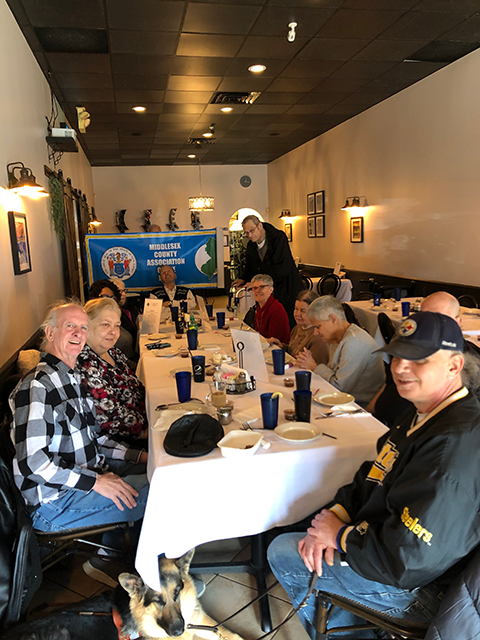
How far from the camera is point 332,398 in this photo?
2.08 metres

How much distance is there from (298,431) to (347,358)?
0.87 metres

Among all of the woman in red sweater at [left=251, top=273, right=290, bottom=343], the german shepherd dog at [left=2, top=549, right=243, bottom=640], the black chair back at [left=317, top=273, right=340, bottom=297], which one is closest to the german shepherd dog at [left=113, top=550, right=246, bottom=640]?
the german shepherd dog at [left=2, top=549, right=243, bottom=640]

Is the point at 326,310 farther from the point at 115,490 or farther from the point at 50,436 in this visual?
the point at 50,436

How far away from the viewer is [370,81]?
222 inches

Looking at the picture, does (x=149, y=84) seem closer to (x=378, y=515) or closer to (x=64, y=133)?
(x=64, y=133)

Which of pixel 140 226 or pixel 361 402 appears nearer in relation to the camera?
pixel 361 402

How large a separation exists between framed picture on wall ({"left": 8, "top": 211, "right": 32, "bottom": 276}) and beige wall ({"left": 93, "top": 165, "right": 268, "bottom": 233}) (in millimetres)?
8284

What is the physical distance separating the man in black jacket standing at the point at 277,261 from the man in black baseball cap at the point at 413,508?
3.53 m

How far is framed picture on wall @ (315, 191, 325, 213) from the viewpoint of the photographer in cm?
A: 879

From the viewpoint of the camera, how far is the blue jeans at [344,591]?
129 cm

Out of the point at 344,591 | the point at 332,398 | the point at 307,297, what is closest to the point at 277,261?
the point at 307,297

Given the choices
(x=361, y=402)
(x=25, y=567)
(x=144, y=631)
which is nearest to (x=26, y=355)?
(x=25, y=567)

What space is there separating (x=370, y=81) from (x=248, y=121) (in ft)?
7.86

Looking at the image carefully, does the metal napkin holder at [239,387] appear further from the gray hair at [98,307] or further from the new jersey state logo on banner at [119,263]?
the new jersey state logo on banner at [119,263]
